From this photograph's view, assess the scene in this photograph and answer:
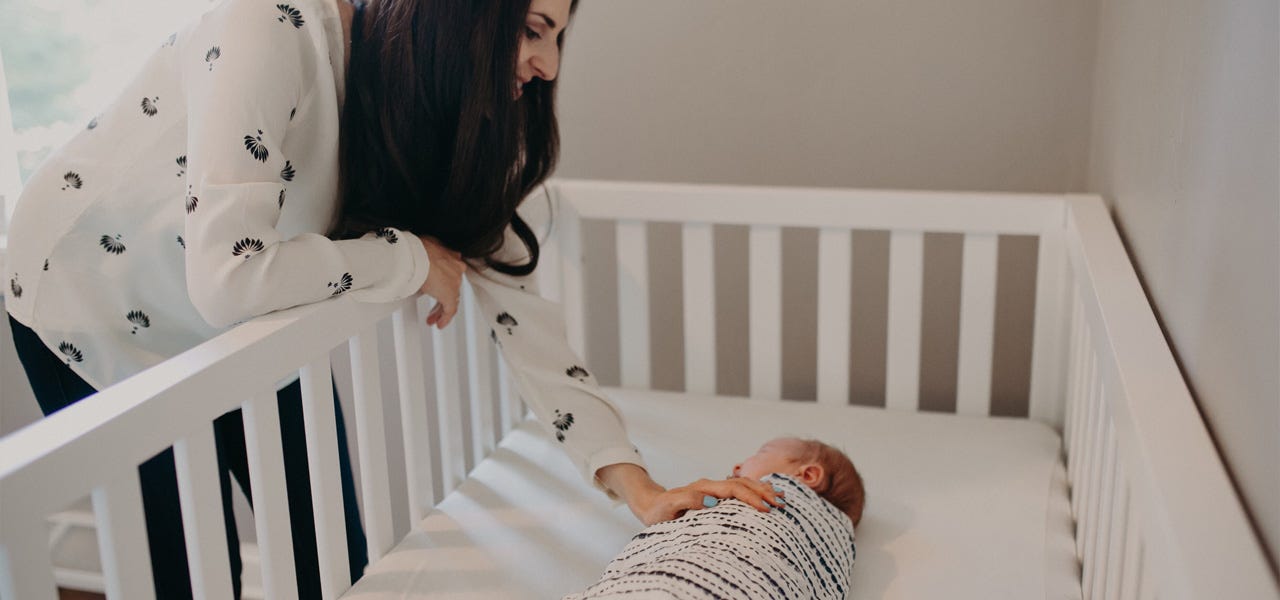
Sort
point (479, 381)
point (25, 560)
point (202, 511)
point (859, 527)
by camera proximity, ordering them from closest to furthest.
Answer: point (25, 560) → point (202, 511) → point (859, 527) → point (479, 381)

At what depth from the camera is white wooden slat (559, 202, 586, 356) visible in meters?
1.65

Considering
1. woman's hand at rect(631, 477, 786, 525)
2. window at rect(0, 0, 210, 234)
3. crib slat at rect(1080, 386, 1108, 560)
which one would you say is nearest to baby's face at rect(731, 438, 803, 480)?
woman's hand at rect(631, 477, 786, 525)

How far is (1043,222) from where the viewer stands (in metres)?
1.52

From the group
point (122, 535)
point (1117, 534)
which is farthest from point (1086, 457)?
point (122, 535)

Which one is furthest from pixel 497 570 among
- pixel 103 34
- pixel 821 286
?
pixel 103 34

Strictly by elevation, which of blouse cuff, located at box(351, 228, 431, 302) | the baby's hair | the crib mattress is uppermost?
blouse cuff, located at box(351, 228, 431, 302)

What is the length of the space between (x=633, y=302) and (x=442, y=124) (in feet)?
2.19

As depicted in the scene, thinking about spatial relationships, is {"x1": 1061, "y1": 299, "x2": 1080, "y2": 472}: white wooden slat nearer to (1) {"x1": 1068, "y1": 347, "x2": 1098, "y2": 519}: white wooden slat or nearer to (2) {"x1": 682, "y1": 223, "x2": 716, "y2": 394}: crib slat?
(1) {"x1": 1068, "y1": 347, "x2": 1098, "y2": 519}: white wooden slat

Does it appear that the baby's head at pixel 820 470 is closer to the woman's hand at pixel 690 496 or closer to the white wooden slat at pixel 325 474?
the woman's hand at pixel 690 496

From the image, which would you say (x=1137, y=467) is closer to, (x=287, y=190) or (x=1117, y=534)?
(x=1117, y=534)

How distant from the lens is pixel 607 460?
3.89 feet

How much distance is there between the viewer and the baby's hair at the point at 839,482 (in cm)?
118

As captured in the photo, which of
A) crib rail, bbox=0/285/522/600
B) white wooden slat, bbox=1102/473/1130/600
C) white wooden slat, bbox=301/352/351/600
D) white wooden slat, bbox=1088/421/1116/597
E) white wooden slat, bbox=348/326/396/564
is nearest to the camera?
crib rail, bbox=0/285/522/600

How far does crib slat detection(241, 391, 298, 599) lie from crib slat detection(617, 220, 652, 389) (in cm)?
77
